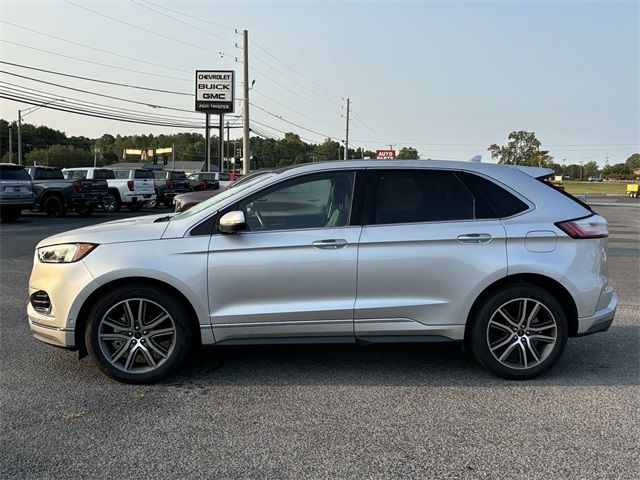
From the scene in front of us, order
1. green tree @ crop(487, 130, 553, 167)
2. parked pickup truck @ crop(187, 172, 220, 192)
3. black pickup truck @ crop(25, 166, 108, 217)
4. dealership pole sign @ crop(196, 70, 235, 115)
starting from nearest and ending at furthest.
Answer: black pickup truck @ crop(25, 166, 108, 217), parked pickup truck @ crop(187, 172, 220, 192), dealership pole sign @ crop(196, 70, 235, 115), green tree @ crop(487, 130, 553, 167)

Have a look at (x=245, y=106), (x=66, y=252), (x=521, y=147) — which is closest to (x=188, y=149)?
(x=521, y=147)

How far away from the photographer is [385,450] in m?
3.25

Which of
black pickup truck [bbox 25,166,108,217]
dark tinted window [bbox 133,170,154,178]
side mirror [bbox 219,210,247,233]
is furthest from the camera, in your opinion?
dark tinted window [bbox 133,170,154,178]

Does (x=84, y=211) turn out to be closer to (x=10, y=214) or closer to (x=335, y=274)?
(x=10, y=214)

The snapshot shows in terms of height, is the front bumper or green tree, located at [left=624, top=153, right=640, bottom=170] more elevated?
green tree, located at [left=624, top=153, right=640, bottom=170]

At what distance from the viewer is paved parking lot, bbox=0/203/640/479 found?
3084 mm

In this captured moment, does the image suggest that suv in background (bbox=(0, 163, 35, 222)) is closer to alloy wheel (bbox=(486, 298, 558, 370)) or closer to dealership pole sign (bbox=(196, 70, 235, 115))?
alloy wheel (bbox=(486, 298, 558, 370))

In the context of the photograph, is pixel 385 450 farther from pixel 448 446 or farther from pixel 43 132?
pixel 43 132

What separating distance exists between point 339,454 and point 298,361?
5.38 feet

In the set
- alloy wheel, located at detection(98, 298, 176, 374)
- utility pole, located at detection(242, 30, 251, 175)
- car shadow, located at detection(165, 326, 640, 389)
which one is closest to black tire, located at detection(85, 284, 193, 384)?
alloy wheel, located at detection(98, 298, 176, 374)

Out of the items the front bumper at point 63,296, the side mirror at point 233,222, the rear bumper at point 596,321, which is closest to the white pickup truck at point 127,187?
the front bumper at point 63,296

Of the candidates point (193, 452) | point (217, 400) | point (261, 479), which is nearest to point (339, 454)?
point (261, 479)

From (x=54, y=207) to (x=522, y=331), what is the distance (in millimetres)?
19683

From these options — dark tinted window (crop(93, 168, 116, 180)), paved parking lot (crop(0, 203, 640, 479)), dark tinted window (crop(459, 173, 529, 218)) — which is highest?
dark tinted window (crop(93, 168, 116, 180))
